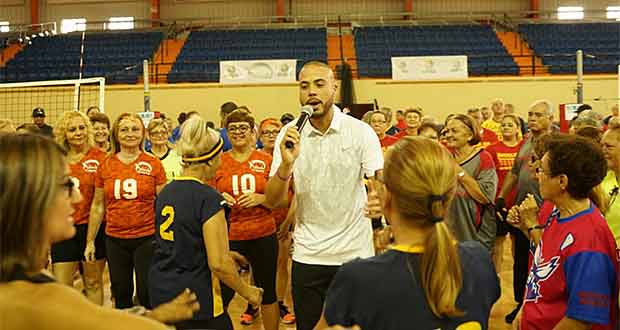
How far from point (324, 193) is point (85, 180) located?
253 cm

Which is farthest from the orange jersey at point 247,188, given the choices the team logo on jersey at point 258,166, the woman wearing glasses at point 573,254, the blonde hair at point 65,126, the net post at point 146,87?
the net post at point 146,87

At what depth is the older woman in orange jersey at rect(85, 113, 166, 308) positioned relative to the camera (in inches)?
180

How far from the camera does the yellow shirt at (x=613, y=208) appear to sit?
294 centimetres

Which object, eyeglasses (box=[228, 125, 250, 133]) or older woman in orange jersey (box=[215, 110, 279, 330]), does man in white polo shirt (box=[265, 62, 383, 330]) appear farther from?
eyeglasses (box=[228, 125, 250, 133])

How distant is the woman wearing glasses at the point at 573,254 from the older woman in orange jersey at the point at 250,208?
2293mm

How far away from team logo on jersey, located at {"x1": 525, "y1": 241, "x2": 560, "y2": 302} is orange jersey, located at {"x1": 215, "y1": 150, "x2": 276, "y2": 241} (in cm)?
252

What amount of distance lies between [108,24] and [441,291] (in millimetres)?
24604

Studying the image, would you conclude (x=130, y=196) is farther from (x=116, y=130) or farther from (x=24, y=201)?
(x=24, y=201)

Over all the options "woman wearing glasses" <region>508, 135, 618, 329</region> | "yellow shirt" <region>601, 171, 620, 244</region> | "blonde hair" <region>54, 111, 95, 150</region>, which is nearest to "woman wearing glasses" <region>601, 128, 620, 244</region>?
"yellow shirt" <region>601, 171, 620, 244</region>

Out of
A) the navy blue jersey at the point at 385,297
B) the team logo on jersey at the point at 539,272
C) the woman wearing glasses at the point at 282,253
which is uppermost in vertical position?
the navy blue jersey at the point at 385,297

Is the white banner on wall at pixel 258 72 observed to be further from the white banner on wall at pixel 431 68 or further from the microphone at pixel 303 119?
the microphone at pixel 303 119

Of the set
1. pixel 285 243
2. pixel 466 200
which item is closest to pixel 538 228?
pixel 466 200

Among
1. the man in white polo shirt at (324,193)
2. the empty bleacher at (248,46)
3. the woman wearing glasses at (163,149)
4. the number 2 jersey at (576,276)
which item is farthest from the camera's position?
the empty bleacher at (248,46)

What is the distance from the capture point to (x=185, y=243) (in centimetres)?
293
